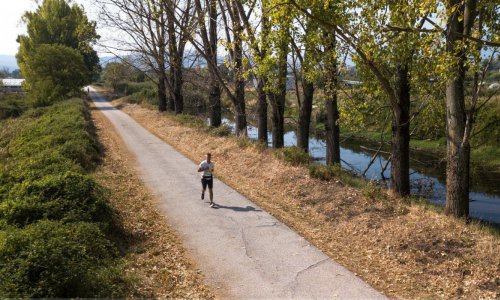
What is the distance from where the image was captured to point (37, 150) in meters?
17.4

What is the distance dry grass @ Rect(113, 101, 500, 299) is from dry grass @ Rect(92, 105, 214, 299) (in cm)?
311

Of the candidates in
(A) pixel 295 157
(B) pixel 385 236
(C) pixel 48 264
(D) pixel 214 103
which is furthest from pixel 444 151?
(C) pixel 48 264

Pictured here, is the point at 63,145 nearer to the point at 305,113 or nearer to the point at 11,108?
the point at 305,113

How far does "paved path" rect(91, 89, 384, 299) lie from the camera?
7914mm

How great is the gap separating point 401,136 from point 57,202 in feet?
31.7

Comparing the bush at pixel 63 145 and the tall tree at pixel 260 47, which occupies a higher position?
the tall tree at pixel 260 47

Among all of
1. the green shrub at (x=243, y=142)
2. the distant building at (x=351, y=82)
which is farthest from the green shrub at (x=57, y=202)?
the distant building at (x=351, y=82)

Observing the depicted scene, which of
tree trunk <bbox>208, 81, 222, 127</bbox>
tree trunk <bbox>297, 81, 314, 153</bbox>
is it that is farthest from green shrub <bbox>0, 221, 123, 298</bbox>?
tree trunk <bbox>208, 81, 222, 127</bbox>

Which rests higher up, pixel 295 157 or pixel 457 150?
pixel 457 150

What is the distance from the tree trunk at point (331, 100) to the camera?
13.8 metres

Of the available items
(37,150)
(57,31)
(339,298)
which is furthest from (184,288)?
(57,31)

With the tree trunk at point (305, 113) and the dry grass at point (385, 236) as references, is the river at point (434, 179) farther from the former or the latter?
the dry grass at point (385, 236)

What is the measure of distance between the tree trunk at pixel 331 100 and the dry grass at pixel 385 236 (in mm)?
2601

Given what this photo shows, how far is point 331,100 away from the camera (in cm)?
1644
